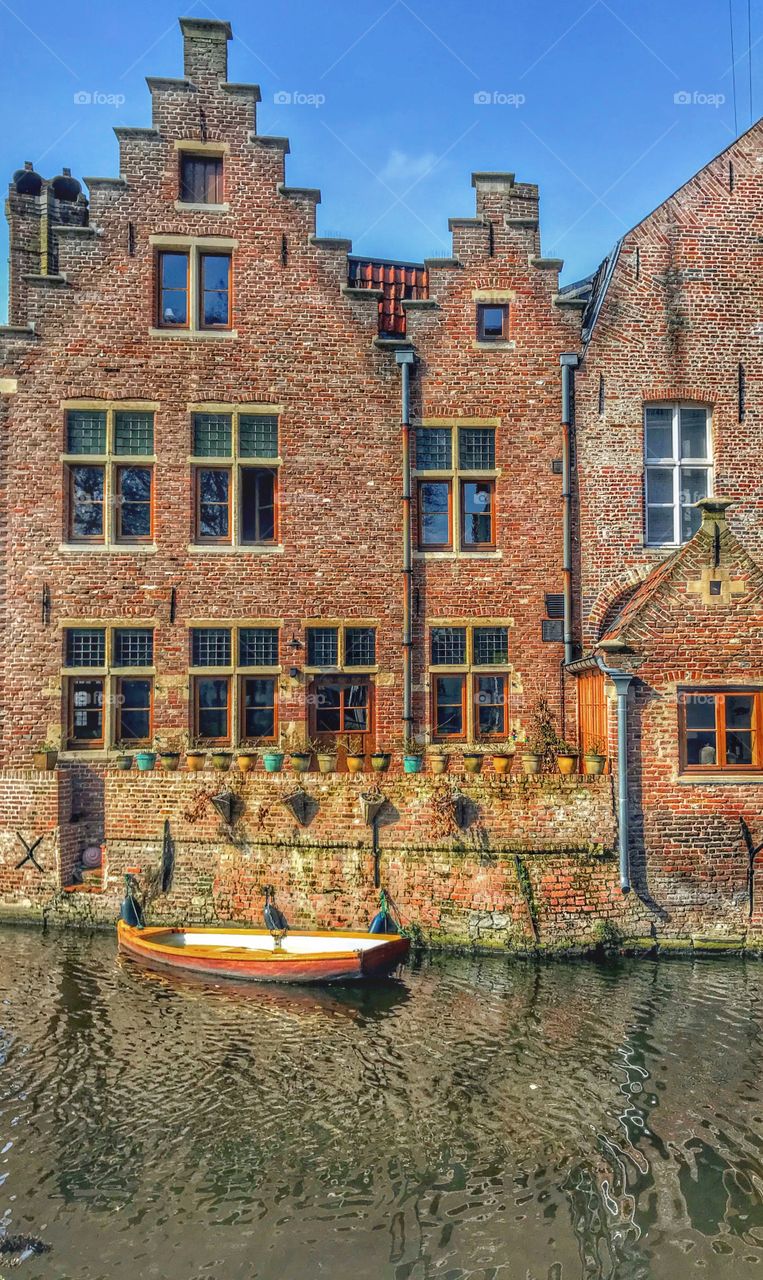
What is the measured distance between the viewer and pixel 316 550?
17328 millimetres

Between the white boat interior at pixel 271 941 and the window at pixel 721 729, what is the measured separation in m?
5.75

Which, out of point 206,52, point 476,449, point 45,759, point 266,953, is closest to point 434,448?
point 476,449

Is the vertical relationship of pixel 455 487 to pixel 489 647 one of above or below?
above

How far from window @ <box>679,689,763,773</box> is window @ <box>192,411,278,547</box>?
8688 mm

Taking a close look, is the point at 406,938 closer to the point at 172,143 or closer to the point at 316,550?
the point at 316,550

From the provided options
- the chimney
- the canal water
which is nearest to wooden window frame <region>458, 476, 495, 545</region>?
the canal water

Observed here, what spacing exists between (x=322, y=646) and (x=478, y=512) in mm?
4275

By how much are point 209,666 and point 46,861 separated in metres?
4.66

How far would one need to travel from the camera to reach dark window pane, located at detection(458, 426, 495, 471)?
17.6 metres

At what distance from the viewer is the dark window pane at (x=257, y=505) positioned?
17500 mm

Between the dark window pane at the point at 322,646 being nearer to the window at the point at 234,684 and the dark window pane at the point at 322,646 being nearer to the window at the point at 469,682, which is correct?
the window at the point at 234,684

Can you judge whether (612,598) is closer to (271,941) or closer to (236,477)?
(236,477)

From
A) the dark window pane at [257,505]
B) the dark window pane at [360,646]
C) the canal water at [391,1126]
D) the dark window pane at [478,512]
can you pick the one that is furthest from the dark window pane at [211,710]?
the dark window pane at [478,512]

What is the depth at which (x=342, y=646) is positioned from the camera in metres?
17.3
